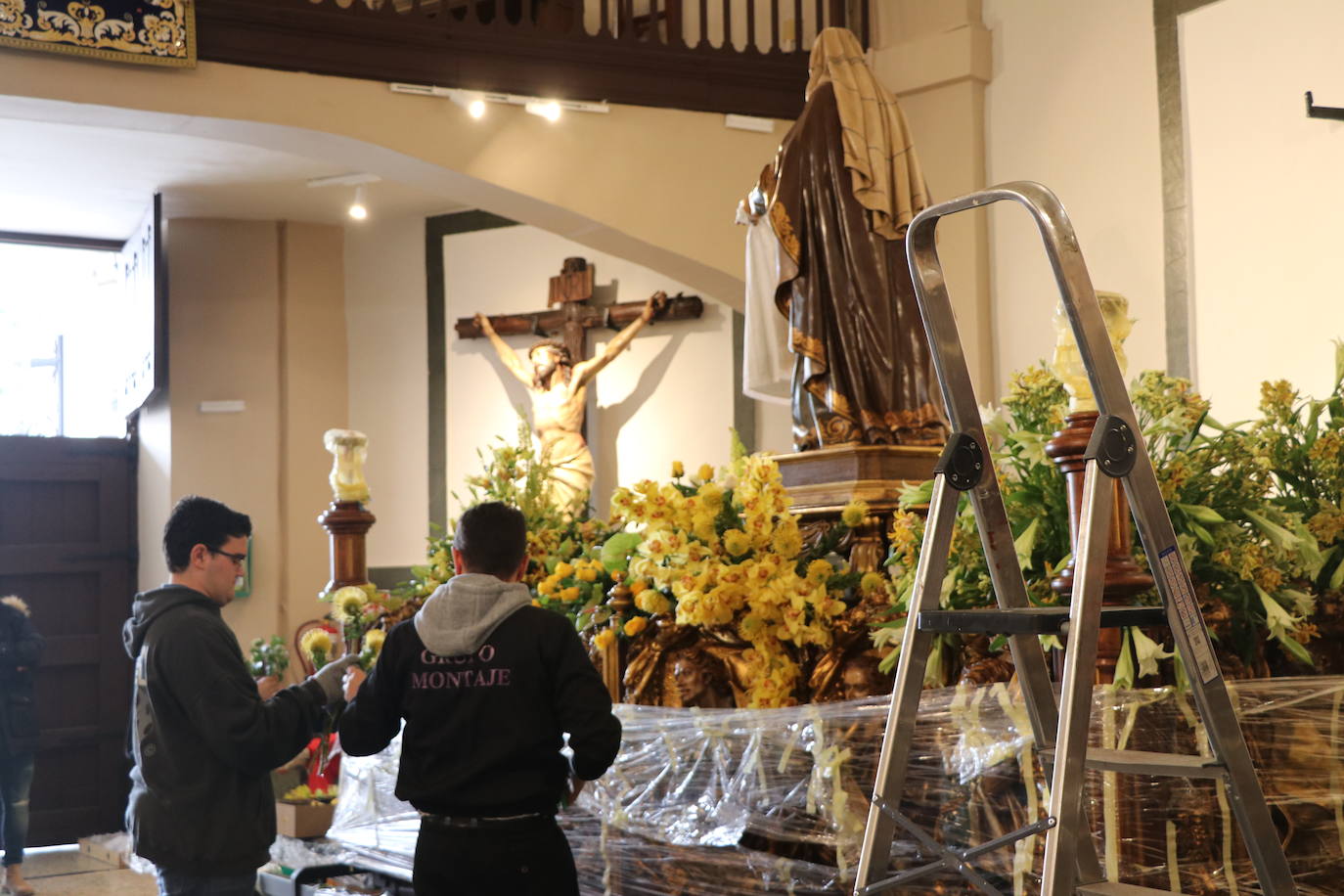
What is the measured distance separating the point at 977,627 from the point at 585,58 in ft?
18.3

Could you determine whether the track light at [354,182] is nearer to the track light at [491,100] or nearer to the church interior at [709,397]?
the church interior at [709,397]

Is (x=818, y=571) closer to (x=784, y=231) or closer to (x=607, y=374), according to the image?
(x=784, y=231)

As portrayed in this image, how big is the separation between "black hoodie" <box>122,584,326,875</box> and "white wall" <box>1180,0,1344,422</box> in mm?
4072

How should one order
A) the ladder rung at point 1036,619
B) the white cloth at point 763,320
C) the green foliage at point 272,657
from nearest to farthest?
the ladder rung at point 1036,619 < the white cloth at point 763,320 < the green foliage at point 272,657

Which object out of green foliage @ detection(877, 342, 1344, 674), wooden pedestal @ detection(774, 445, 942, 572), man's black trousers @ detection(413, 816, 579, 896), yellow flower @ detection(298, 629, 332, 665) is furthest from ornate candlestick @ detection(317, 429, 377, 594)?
green foliage @ detection(877, 342, 1344, 674)

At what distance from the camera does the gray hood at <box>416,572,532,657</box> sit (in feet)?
8.60

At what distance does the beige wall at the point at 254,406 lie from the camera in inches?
384

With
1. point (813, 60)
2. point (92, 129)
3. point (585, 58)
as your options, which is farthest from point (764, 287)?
point (92, 129)

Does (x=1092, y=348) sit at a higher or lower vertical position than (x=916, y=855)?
higher

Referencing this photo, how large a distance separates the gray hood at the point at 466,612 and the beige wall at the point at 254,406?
7418mm

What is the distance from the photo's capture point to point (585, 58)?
22.4ft

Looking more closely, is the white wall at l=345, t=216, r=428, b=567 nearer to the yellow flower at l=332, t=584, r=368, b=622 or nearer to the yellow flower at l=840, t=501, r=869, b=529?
the yellow flower at l=332, t=584, r=368, b=622

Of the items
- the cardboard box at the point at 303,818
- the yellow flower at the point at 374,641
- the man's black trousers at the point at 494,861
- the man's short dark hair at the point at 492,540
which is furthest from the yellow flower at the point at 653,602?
the cardboard box at the point at 303,818

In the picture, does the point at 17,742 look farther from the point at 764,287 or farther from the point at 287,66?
the point at 764,287
